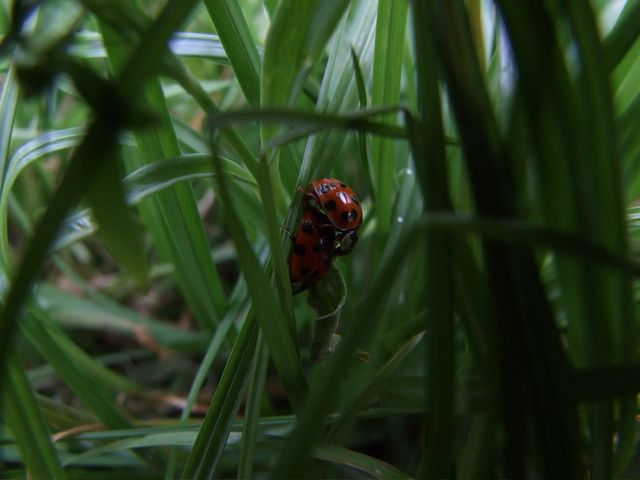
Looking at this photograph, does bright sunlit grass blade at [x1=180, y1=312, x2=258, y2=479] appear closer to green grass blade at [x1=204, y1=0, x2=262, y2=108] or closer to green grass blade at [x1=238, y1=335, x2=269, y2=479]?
green grass blade at [x1=238, y1=335, x2=269, y2=479]

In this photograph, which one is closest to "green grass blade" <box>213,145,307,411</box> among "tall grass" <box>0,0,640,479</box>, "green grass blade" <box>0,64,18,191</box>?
"tall grass" <box>0,0,640,479</box>

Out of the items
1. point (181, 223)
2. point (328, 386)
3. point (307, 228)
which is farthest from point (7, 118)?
point (328, 386)

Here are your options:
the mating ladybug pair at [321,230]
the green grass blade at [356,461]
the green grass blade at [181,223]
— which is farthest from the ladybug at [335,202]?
the green grass blade at [356,461]

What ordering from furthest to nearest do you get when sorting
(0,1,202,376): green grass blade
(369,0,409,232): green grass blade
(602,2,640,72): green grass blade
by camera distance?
(369,0,409,232): green grass blade
(602,2,640,72): green grass blade
(0,1,202,376): green grass blade

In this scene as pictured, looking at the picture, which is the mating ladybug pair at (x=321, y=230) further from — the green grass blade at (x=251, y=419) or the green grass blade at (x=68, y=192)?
the green grass blade at (x=68, y=192)

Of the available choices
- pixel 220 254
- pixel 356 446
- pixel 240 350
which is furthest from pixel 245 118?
pixel 220 254

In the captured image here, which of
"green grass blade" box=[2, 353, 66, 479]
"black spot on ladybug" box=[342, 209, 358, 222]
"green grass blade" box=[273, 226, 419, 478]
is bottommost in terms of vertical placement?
"green grass blade" box=[2, 353, 66, 479]
